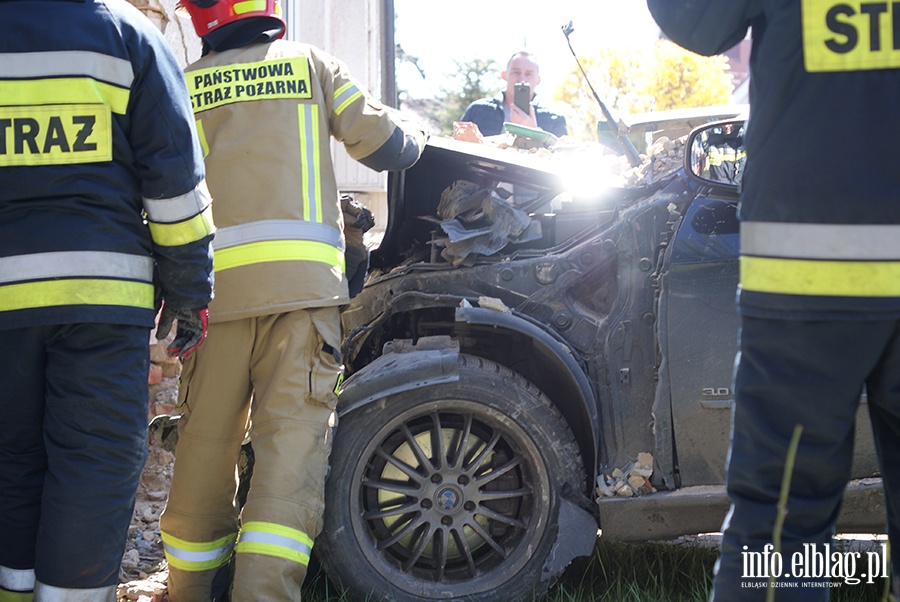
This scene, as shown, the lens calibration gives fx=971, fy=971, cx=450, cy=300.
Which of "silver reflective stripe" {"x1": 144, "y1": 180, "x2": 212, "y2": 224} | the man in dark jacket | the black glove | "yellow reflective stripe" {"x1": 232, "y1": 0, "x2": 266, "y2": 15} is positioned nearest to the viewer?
"silver reflective stripe" {"x1": 144, "y1": 180, "x2": 212, "y2": 224}

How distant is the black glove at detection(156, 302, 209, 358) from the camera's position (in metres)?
2.85

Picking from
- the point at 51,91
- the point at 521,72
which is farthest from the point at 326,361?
the point at 521,72

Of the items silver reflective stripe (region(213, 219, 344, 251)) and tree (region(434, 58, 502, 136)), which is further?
tree (region(434, 58, 502, 136))

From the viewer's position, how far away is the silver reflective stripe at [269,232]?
10.2 feet

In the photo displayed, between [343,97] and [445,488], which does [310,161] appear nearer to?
[343,97]

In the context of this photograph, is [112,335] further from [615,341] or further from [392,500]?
[615,341]

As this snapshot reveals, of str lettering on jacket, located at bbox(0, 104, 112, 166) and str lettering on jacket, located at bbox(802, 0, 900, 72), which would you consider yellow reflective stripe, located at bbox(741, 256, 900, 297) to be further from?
str lettering on jacket, located at bbox(0, 104, 112, 166)

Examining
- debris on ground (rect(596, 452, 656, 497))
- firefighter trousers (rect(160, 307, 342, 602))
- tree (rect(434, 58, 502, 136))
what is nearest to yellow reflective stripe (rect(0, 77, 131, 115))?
firefighter trousers (rect(160, 307, 342, 602))

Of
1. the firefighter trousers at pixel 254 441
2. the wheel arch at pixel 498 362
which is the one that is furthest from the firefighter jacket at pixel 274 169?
the wheel arch at pixel 498 362

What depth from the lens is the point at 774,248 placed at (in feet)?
6.51

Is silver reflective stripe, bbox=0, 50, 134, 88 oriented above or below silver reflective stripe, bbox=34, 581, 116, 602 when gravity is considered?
above

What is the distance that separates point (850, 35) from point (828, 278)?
1.58ft

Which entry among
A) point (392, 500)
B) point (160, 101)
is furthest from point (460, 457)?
point (160, 101)

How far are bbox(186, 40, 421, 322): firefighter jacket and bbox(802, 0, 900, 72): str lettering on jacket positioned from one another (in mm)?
1610
